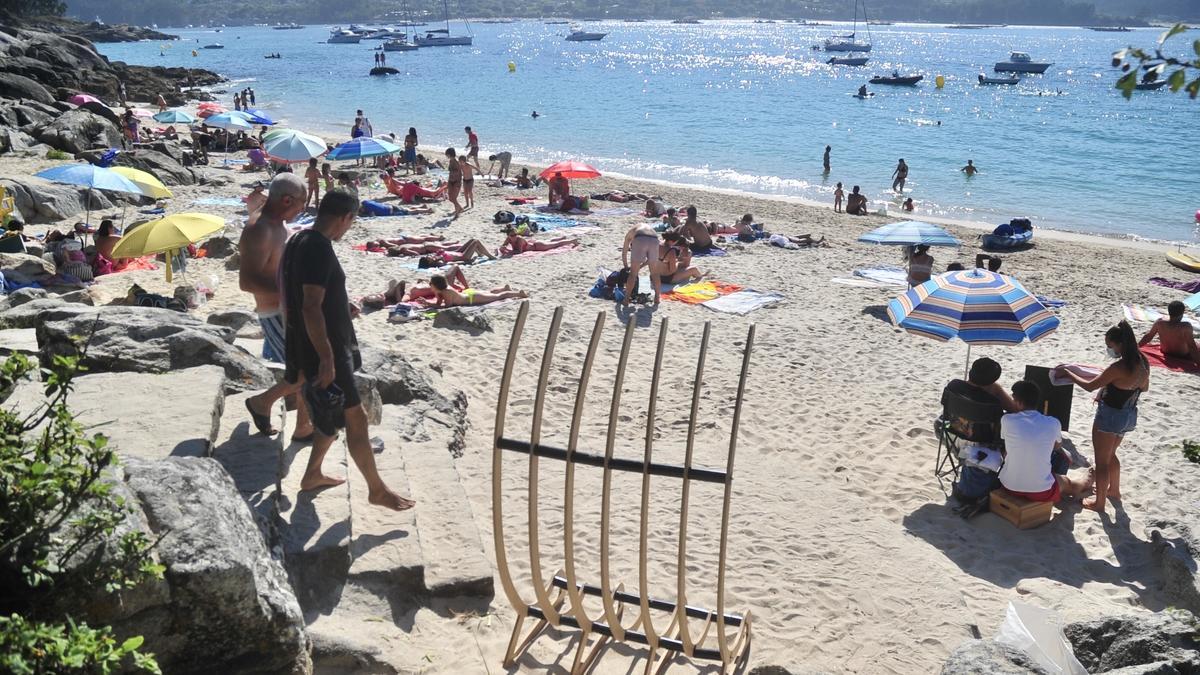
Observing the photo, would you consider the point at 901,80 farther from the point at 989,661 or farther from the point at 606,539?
the point at 606,539

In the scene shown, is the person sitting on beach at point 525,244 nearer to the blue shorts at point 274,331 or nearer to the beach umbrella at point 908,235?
the beach umbrella at point 908,235

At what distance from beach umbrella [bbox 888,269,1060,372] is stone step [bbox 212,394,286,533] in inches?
201

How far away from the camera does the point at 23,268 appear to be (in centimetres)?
1041

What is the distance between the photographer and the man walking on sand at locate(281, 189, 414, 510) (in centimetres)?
430

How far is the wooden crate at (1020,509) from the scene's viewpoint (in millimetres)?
6172

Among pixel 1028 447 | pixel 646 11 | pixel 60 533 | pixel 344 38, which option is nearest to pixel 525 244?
pixel 1028 447

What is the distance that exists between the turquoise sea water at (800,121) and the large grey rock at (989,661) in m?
20.7

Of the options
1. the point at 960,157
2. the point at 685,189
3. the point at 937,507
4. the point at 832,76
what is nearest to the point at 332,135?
the point at 685,189

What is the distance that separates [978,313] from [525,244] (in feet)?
26.1

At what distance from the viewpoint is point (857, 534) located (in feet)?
19.0

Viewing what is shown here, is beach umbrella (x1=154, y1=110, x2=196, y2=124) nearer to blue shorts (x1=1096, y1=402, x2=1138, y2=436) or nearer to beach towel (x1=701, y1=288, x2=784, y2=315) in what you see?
beach towel (x1=701, y1=288, x2=784, y2=315)

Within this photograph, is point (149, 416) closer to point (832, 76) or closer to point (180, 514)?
point (180, 514)

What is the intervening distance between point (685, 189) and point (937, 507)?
1841 centimetres

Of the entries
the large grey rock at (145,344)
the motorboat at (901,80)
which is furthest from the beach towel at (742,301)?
the motorboat at (901,80)
